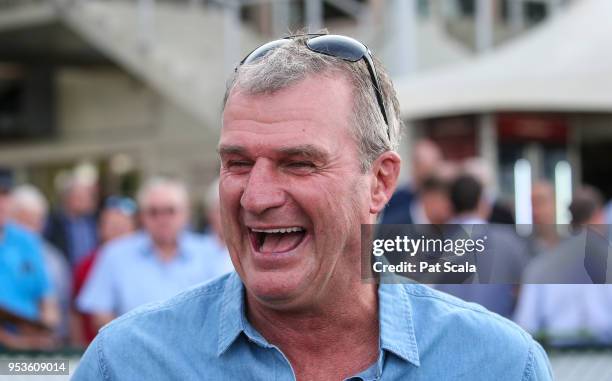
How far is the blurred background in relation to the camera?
11.8 m

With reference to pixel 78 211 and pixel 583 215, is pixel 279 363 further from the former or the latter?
pixel 78 211

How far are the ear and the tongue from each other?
218mm

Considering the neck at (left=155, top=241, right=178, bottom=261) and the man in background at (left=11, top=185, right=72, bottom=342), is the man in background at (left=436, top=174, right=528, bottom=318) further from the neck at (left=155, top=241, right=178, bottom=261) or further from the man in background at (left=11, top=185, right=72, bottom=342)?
the man in background at (left=11, top=185, right=72, bottom=342)

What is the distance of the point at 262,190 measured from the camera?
189cm

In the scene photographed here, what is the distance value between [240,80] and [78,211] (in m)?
7.33

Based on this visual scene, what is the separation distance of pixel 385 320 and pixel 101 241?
6693 millimetres

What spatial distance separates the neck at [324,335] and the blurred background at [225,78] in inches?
275

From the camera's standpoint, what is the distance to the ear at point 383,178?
6.84 feet

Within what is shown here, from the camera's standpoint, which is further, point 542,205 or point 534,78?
point 534,78

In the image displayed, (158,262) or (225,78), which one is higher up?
(225,78)

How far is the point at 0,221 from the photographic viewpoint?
6.77 m

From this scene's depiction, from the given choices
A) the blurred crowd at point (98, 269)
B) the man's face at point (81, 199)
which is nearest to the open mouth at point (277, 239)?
the blurred crowd at point (98, 269)

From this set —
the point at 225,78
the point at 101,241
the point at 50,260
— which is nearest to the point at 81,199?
the point at 101,241

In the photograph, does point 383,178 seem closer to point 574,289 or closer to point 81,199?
point 574,289
